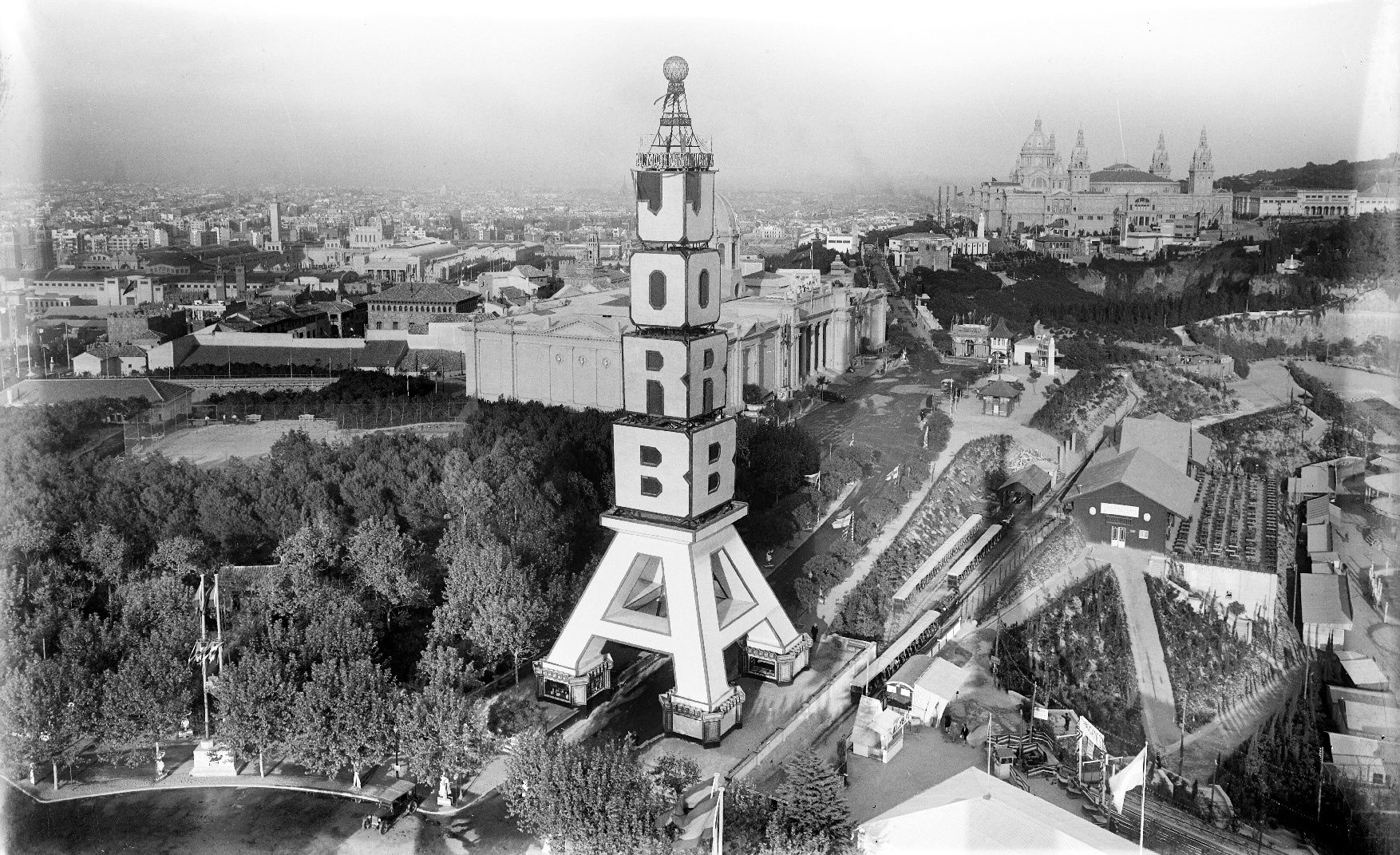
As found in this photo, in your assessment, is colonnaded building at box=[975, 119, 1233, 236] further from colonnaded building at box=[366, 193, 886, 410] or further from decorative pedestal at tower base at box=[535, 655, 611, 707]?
decorative pedestal at tower base at box=[535, 655, 611, 707]

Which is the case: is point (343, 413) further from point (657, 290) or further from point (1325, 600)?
point (1325, 600)

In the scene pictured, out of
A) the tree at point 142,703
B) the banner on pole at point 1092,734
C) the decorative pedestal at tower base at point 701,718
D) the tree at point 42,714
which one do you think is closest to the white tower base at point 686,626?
the decorative pedestal at tower base at point 701,718

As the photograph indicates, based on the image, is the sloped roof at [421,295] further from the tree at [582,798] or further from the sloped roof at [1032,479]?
the tree at [582,798]

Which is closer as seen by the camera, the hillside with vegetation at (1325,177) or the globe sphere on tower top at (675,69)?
the globe sphere on tower top at (675,69)

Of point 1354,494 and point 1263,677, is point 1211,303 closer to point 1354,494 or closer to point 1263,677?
point 1354,494

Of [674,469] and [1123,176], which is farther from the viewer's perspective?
[1123,176]

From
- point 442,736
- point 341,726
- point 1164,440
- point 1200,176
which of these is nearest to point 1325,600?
point 1164,440

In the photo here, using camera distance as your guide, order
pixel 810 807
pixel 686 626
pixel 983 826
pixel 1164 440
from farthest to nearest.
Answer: pixel 1164 440
pixel 686 626
pixel 810 807
pixel 983 826
